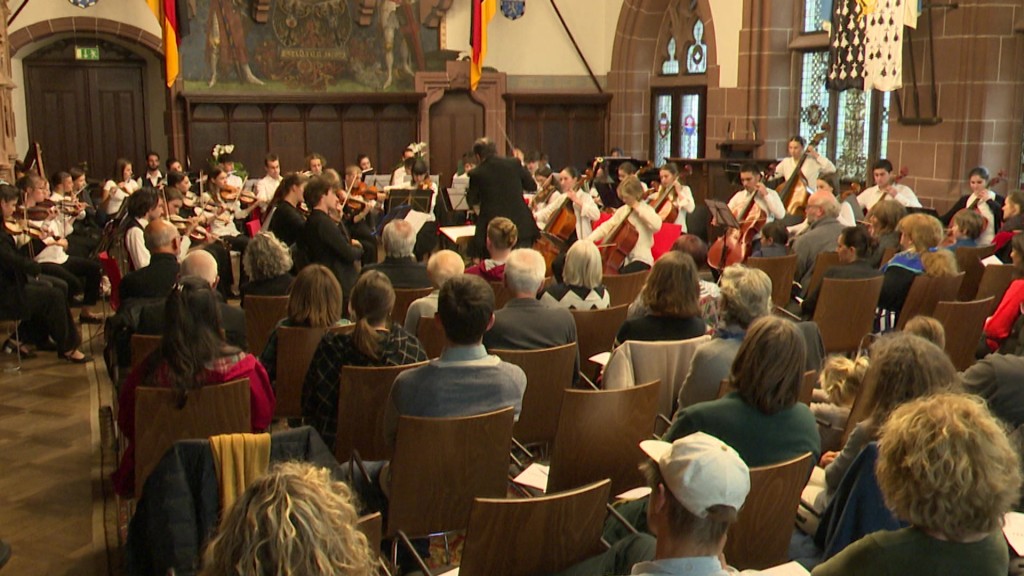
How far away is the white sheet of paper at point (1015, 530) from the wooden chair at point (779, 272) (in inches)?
145

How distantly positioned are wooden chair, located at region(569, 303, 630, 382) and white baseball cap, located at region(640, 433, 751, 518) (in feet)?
9.65

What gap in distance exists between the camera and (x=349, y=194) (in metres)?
9.71

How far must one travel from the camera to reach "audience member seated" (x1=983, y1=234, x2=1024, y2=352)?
17.0 feet

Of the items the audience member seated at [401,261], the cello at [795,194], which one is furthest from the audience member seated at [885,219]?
the audience member seated at [401,261]

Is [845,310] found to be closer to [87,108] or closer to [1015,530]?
[1015,530]

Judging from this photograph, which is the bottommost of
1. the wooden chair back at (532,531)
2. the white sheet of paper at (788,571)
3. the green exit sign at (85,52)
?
the white sheet of paper at (788,571)

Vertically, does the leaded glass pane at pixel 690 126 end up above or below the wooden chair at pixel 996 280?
above

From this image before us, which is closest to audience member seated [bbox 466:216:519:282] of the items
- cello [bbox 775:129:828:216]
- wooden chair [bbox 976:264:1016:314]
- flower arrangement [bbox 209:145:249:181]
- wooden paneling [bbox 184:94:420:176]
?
wooden chair [bbox 976:264:1016:314]

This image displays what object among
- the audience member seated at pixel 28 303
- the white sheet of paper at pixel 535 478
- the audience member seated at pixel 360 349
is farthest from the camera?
the audience member seated at pixel 28 303

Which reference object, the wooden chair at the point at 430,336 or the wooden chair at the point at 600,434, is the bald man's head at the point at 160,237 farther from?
the wooden chair at the point at 600,434

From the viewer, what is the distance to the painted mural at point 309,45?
573 inches

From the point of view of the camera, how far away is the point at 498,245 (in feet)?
19.6

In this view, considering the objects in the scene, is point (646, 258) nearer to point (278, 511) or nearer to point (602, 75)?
point (278, 511)

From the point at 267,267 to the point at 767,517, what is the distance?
3518 millimetres
